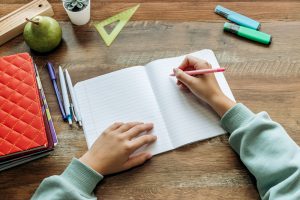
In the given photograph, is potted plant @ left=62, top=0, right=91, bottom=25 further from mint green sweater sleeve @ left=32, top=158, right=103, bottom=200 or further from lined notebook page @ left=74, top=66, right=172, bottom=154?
mint green sweater sleeve @ left=32, top=158, right=103, bottom=200

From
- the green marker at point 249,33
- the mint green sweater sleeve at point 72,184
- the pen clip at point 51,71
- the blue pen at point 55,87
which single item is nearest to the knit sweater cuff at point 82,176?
the mint green sweater sleeve at point 72,184

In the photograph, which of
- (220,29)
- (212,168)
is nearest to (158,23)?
(220,29)

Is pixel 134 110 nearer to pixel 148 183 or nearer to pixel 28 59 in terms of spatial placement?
pixel 148 183

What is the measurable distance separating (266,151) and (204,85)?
0.70 ft

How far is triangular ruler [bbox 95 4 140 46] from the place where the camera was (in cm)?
106

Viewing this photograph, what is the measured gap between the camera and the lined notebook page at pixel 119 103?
0.91 meters

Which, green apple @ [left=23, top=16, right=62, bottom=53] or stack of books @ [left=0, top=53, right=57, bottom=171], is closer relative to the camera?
stack of books @ [left=0, top=53, right=57, bottom=171]

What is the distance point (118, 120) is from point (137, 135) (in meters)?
0.06

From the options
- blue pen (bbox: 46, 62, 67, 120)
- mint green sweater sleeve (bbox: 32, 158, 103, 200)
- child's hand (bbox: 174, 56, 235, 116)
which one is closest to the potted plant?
blue pen (bbox: 46, 62, 67, 120)

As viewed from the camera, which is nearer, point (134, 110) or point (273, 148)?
point (273, 148)

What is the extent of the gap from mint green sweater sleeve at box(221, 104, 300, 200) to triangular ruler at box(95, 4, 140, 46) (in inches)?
15.4

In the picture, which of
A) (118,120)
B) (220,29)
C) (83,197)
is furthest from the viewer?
(220,29)

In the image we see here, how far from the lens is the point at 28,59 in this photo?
3.12ft

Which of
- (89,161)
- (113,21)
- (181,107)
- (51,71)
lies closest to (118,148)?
(89,161)
